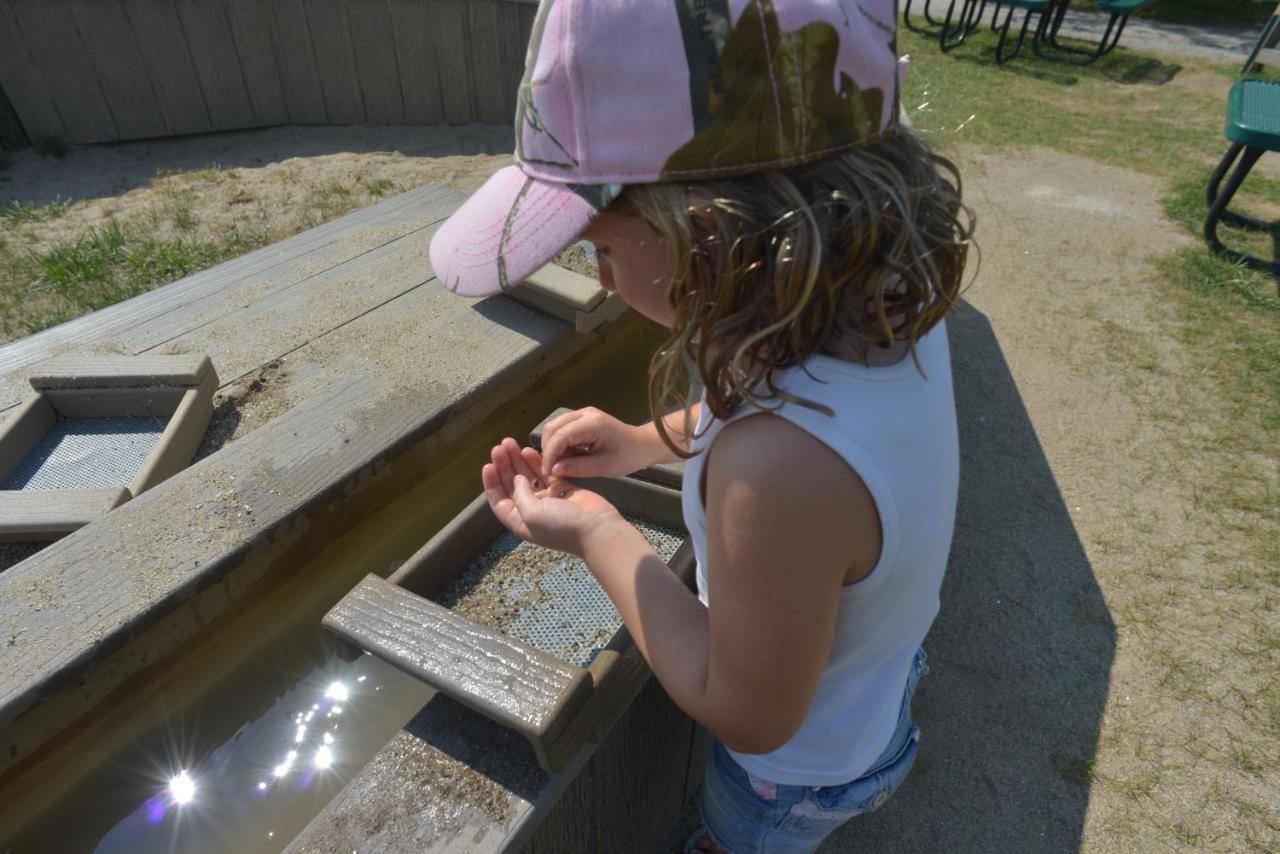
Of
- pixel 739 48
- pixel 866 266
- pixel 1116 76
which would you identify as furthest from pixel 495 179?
pixel 1116 76

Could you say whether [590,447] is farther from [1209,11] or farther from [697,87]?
[1209,11]

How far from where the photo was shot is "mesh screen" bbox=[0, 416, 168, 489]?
78.6 inches

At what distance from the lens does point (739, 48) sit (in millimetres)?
750

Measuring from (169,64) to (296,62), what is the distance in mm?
1021

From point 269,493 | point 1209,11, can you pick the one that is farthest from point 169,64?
point 1209,11

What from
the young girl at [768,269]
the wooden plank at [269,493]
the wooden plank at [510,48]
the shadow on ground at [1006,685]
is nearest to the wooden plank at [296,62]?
the wooden plank at [510,48]

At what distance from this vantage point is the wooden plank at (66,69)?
5922mm

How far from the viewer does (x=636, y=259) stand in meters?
0.92

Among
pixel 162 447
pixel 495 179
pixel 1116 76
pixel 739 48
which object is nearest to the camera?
pixel 739 48

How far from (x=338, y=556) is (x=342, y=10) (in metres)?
5.67

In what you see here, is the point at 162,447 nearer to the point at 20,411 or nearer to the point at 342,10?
the point at 20,411

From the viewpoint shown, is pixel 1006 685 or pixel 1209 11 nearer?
pixel 1006 685

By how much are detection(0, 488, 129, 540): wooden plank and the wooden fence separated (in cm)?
493

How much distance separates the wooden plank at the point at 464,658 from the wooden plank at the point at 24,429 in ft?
4.34
